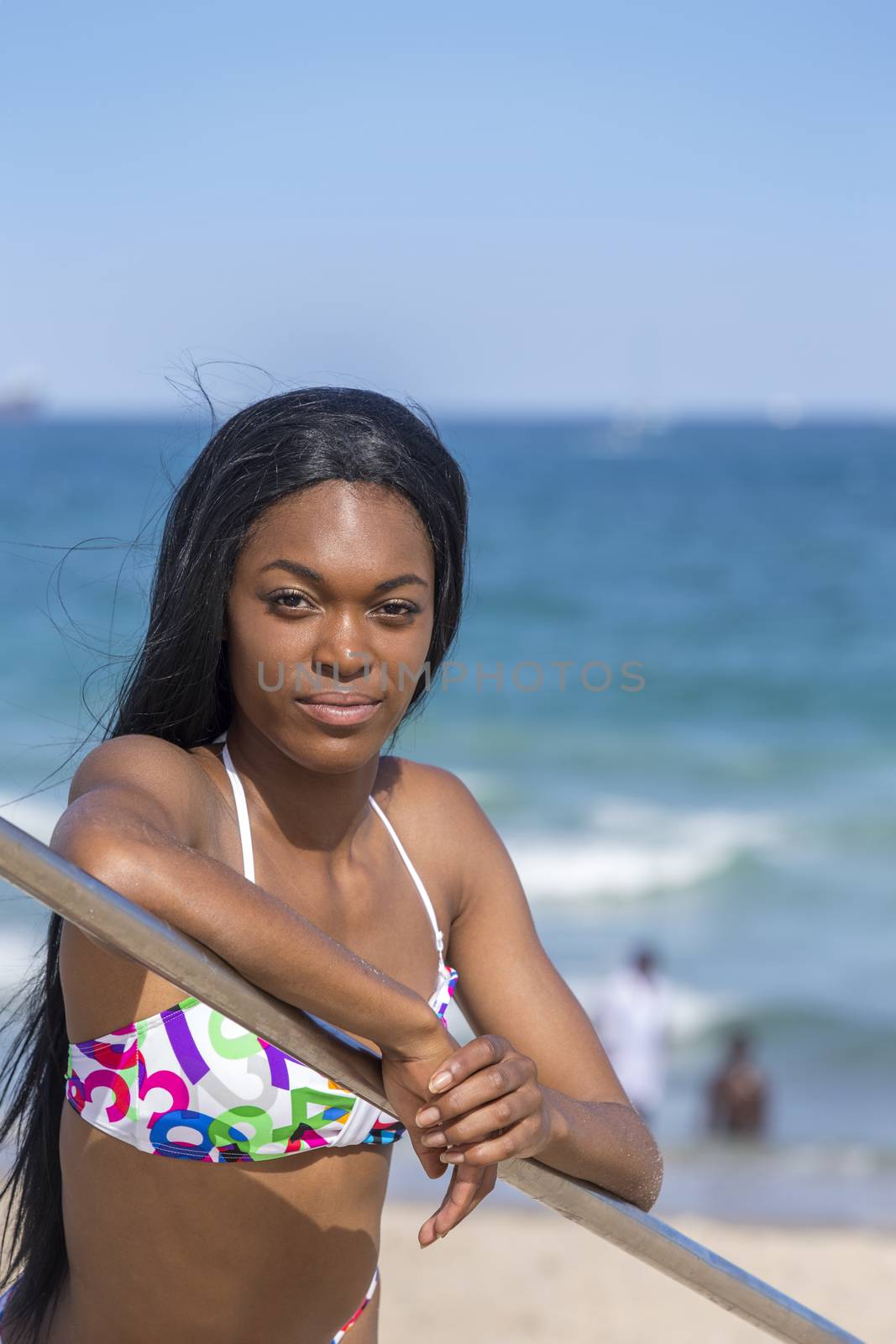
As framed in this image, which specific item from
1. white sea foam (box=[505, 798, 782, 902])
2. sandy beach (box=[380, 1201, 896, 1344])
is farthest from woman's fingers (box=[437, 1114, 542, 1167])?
white sea foam (box=[505, 798, 782, 902])

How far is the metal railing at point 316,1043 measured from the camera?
109 centimetres

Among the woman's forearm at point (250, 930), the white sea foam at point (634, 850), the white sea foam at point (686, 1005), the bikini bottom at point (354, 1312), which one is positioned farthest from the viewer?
the white sea foam at point (634, 850)

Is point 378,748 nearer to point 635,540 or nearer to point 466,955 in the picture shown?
point 466,955

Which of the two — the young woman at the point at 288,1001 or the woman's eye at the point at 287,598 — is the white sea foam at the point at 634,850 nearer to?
the young woman at the point at 288,1001

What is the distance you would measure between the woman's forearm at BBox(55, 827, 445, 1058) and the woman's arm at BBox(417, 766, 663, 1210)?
0.29 metres

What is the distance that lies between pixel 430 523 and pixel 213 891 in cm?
64

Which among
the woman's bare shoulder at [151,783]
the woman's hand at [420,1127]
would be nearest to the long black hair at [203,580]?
the woman's bare shoulder at [151,783]

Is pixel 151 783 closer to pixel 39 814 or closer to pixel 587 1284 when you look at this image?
pixel 587 1284

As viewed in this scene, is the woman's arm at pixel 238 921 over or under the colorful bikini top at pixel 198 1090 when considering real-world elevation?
over

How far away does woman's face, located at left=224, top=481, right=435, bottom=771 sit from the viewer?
166cm

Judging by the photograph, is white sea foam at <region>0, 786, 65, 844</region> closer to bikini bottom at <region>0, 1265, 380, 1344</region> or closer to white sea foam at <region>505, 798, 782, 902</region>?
white sea foam at <region>505, 798, 782, 902</region>

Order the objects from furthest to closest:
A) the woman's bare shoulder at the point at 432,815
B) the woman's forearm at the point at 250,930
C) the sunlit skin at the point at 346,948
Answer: the woman's bare shoulder at the point at 432,815, the sunlit skin at the point at 346,948, the woman's forearm at the point at 250,930

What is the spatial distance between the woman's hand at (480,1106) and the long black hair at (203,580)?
1.80ft

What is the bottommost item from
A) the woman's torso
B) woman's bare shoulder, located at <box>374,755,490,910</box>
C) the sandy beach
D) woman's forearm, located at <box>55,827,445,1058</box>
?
the sandy beach
